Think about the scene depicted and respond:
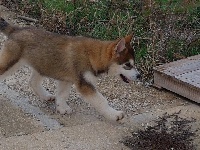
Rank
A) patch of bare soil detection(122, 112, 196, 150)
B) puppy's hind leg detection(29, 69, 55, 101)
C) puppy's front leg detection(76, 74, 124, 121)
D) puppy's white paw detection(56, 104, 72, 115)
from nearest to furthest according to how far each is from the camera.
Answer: patch of bare soil detection(122, 112, 196, 150)
puppy's front leg detection(76, 74, 124, 121)
puppy's white paw detection(56, 104, 72, 115)
puppy's hind leg detection(29, 69, 55, 101)

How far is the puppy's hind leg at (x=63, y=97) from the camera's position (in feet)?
22.1

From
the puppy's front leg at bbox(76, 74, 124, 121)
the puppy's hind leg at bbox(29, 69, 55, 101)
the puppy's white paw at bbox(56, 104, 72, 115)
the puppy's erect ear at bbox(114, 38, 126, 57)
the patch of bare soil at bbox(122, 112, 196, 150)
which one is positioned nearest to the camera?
the patch of bare soil at bbox(122, 112, 196, 150)

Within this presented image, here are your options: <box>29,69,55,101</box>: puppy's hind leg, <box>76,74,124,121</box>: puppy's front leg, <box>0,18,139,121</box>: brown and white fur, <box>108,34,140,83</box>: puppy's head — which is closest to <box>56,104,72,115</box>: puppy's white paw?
<box>0,18,139,121</box>: brown and white fur

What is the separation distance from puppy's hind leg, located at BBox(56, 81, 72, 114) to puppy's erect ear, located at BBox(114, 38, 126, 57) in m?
0.75

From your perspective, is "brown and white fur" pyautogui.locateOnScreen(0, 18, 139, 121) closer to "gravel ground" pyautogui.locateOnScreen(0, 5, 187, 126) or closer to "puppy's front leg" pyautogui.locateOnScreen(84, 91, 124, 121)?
"puppy's front leg" pyautogui.locateOnScreen(84, 91, 124, 121)

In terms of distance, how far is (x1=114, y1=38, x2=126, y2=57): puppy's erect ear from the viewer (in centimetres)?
622

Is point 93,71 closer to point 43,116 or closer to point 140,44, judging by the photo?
point 43,116

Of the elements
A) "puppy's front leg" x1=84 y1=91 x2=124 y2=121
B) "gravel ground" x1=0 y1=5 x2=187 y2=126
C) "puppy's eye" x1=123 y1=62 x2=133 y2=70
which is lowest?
"gravel ground" x1=0 y1=5 x2=187 y2=126

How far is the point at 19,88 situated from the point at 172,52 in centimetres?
215

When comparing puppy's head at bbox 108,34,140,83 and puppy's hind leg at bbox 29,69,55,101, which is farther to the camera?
puppy's hind leg at bbox 29,69,55,101

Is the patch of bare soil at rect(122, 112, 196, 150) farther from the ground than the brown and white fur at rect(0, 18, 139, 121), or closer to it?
closer to it

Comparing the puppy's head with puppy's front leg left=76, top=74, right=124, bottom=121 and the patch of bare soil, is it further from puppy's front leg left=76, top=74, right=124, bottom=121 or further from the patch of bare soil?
the patch of bare soil

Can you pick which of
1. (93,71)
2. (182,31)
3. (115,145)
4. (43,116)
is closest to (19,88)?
(43,116)

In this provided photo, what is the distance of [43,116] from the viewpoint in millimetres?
6672
